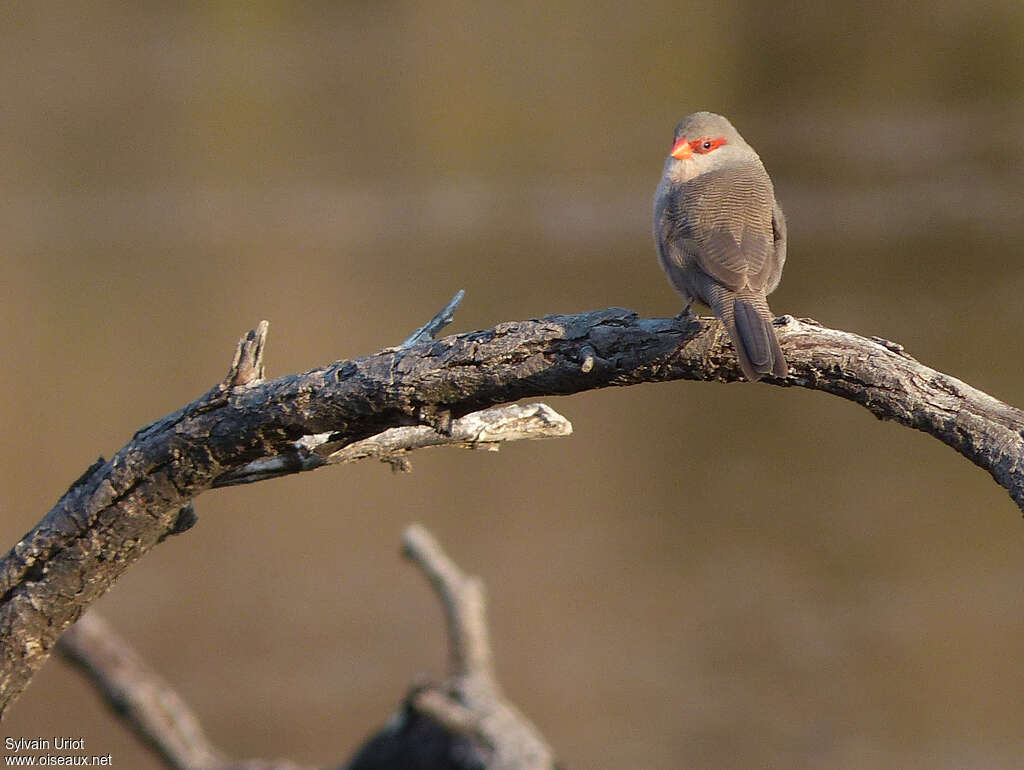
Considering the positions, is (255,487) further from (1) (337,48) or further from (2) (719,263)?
(1) (337,48)

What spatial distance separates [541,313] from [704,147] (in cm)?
897

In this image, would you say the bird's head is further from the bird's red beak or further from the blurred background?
the blurred background

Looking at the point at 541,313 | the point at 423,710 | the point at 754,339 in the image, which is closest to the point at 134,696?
the point at 423,710

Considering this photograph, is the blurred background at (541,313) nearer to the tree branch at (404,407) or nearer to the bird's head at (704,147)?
the bird's head at (704,147)

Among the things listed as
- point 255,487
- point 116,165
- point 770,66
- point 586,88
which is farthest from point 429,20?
point 255,487

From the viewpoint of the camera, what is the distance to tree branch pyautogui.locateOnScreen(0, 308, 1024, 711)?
2.49m

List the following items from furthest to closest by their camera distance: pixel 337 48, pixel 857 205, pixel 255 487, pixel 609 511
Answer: pixel 337 48 < pixel 857 205 < pixel 255 487 < pixel 609 511

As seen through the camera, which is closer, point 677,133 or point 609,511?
point 677,133

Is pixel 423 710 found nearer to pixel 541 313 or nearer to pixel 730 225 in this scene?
pixel 730 225

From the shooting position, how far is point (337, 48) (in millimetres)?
24781

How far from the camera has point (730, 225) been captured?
3.28 metres

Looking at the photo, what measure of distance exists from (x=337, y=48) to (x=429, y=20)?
1959 mm

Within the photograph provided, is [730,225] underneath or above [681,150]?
underneath

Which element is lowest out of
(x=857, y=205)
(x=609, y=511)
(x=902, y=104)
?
(x=609, y=511)
